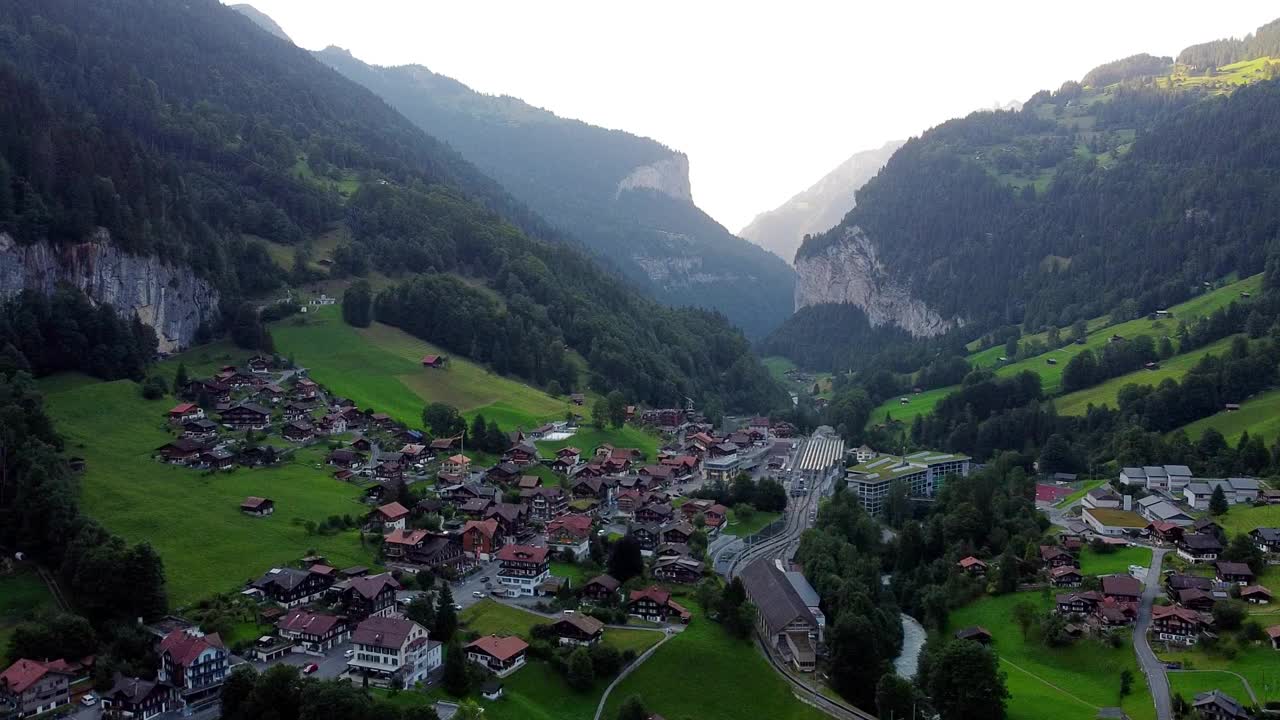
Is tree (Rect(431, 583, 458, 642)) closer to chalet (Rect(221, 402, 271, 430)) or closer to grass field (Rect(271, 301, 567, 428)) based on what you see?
chalet (Rect(221, 402, 271, 430))

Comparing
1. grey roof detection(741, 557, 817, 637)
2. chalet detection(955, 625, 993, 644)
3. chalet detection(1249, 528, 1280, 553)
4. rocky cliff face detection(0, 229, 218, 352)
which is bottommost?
chalet detection(955, 625, 993, 644)

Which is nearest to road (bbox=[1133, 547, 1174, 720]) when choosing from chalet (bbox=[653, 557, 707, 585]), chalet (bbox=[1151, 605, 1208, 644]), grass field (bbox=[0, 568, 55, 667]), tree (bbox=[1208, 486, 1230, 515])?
chalet (bbox=[1151, 605, 1208, 644])

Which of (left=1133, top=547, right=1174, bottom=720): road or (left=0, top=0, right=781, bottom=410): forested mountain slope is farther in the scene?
(left=0, top=0, right=781, bottom=410): forested mountain slope

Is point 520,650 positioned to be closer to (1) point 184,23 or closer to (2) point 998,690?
(2) point 998,690

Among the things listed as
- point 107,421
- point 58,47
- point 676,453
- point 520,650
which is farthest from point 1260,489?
point 58,47

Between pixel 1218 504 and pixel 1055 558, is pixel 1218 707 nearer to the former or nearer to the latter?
pixel 1055 558

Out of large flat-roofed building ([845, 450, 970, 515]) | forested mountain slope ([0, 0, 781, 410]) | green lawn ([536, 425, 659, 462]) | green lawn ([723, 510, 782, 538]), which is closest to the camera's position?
green lawn ([723, 510, 782, 538])
